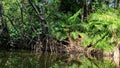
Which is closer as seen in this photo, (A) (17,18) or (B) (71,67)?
(B) (71,67)

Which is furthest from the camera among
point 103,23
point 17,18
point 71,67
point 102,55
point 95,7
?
point 95,7

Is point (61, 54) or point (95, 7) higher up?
point (95, 7)

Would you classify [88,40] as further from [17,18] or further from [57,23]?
[17,18]

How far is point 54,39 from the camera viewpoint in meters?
18.4

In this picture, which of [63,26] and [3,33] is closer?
[3,33]

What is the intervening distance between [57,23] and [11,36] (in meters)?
2.70

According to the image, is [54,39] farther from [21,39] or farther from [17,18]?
[17,18]

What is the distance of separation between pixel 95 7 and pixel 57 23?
12.1 ft

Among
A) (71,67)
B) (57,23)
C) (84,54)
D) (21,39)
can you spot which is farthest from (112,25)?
(71,67)

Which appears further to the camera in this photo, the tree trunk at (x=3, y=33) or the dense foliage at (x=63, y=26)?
the tree trunk at (x=3, y=33)

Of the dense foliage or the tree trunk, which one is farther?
the tree trunk

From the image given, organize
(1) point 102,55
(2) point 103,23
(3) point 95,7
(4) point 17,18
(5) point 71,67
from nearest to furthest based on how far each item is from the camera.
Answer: (5) point 71,67 < (1) point 102,55 < (2) point 103,23 < (4) point 17,18 < (3) point 95,7

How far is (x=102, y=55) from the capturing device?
17.4 m

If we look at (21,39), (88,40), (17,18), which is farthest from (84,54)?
(17,18)
